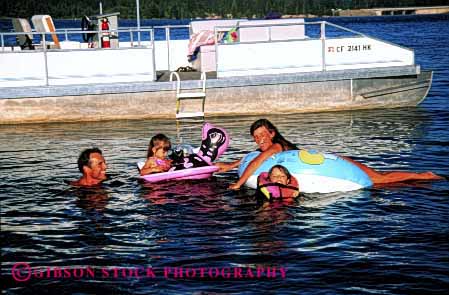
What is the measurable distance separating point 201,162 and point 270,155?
1.39 m

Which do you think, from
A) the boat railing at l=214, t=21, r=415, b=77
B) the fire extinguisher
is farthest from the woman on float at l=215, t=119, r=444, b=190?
the fire extinguisher

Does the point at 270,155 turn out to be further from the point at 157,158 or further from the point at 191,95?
the point at 191,95

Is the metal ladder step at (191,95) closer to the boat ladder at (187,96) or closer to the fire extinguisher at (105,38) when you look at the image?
the boat ladder at (187,96)

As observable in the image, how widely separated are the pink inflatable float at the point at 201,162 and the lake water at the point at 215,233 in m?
0.17

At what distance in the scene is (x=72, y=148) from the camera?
17.6 m

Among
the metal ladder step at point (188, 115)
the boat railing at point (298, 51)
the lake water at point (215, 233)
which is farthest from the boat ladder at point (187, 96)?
the lake water at point (215, 233)

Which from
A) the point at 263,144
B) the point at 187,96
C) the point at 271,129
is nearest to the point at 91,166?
the point at 263,144

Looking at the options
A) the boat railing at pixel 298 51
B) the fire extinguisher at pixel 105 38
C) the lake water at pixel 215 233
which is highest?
the fire extinguisher at pixel 105 38

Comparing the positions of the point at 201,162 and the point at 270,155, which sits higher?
the point at 270,155

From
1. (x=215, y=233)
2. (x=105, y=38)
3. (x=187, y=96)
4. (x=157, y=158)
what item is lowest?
(x=215, y=233)

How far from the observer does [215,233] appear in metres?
11.0

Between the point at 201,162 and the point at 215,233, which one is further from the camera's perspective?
the point at 201,162

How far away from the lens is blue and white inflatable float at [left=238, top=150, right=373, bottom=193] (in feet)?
42.5

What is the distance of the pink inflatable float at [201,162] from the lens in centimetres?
1407
